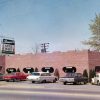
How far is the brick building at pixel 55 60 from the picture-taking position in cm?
5603

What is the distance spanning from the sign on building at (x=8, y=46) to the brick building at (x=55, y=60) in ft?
14.5

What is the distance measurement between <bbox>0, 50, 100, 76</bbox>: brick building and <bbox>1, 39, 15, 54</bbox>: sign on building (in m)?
4.43

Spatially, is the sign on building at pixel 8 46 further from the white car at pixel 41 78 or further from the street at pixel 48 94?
the street at pixel 48 94

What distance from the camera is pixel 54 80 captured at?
2050 inches

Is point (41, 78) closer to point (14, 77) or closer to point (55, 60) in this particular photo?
point (14, 77)

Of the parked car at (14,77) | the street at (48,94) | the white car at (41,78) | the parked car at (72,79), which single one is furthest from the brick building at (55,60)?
the street at (48,94)

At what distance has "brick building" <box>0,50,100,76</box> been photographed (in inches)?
2206

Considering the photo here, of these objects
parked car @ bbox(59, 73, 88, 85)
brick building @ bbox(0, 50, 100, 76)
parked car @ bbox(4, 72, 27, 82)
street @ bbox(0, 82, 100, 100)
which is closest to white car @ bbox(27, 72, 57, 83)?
parked car @ bbox(59, 73, 88, 85)

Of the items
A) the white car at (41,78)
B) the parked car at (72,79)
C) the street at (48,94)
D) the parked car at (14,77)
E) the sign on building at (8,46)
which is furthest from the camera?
the sign on building at (8,46)

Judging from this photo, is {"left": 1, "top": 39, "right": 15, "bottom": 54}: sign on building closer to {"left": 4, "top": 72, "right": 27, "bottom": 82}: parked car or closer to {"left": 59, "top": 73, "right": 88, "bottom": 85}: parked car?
{"left": 4, "top": 72, "right": 27, "bottom": 82}: parked car

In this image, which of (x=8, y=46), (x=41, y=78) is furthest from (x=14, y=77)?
(x=8, y=46)

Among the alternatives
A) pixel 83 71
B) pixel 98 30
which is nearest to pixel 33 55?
pixel 83 71

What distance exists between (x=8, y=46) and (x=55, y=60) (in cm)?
1781

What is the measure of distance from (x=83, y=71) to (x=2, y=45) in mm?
23871
